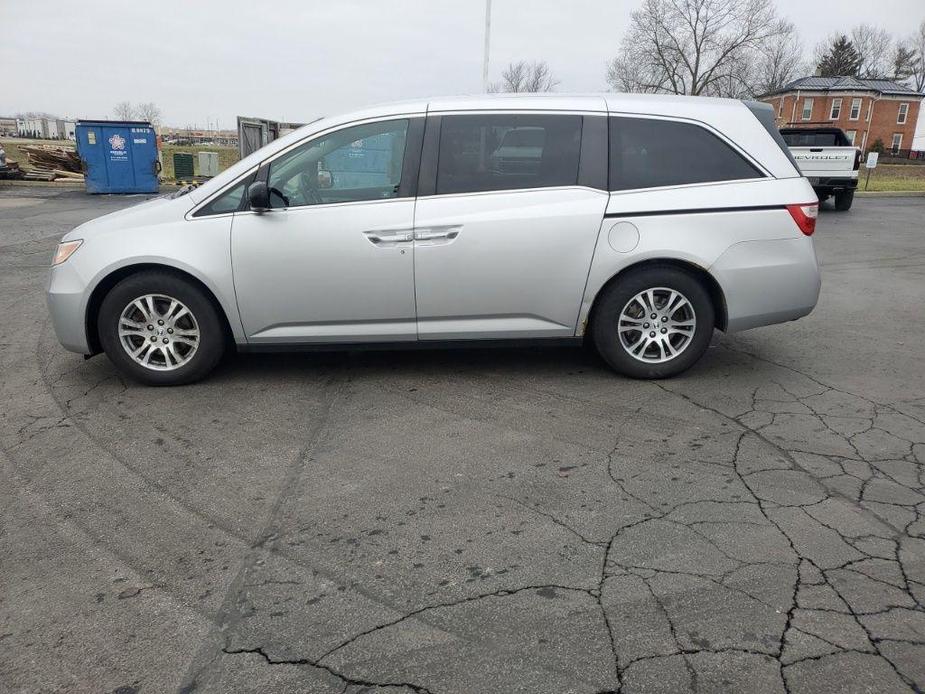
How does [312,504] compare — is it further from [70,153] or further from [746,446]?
[70,153]

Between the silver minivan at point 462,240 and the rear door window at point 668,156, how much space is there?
12 mm

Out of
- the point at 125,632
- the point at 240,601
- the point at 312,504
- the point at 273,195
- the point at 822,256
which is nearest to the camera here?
the point at 125,632

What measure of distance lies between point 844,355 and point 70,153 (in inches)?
1167

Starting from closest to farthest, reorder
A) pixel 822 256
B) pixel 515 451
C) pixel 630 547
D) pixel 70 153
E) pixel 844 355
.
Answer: pixel 630 547
pixel 515 451
pixel 844 355
pixel 822 256
pixel 70 153

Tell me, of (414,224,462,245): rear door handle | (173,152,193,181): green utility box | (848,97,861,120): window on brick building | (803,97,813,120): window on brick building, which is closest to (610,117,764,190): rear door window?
(414,224,462,245): rear door handle

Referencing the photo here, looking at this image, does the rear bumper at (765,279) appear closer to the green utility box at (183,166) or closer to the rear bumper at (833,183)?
the rear bumper at (833,183)

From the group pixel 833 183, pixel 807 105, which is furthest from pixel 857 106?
pixel 833 183

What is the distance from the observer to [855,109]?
70.2 m

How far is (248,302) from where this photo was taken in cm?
489

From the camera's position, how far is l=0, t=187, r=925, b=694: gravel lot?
7.89 ft

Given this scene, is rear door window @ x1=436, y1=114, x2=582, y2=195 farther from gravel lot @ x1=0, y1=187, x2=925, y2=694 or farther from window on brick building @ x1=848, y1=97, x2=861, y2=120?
window on brick building @ x1=848, y1=97, x2=861, y2=120

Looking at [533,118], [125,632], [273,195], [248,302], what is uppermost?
[533,118]

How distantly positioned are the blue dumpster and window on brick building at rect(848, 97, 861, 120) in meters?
69.2

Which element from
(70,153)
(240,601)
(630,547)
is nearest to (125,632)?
(240,601)
